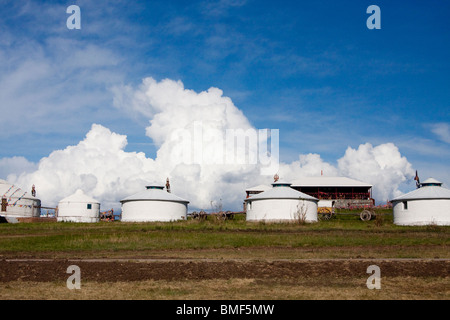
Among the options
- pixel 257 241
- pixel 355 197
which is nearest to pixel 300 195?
pixel 257 241

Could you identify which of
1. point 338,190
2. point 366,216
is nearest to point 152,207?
point 366,216

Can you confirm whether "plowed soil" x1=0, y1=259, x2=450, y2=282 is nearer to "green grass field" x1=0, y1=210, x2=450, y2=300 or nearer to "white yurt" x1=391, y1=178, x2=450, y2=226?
"green grass field" x1=0, y1=210, x2=450, y2=300

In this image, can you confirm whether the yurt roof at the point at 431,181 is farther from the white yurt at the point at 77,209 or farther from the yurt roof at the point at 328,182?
the white yurt at the point at 77,209

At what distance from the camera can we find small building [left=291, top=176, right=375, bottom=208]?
240 feet

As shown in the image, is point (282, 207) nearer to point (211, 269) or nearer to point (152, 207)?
point (152, 207)

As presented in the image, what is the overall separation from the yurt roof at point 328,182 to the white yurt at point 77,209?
34.9 meters

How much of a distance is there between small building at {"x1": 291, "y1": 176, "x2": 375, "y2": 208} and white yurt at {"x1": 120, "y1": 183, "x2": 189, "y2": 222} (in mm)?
29226

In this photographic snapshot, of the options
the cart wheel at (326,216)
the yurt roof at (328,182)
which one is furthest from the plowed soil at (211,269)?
the yurt roof at (328,182)

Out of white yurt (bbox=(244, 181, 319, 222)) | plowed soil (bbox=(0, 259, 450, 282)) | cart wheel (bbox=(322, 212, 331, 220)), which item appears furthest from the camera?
cart wheel (bbox=(322, 212, 331, 220))

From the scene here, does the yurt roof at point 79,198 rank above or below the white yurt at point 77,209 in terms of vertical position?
above

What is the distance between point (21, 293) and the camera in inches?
434

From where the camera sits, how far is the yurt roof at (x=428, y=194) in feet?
139

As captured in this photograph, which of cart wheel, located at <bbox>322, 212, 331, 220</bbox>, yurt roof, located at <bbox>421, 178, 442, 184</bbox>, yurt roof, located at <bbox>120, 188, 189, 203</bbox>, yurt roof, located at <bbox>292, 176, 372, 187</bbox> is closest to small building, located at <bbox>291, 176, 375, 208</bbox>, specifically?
yurt roof, located at <bbox>292, 176, 372, 187</bbox>
